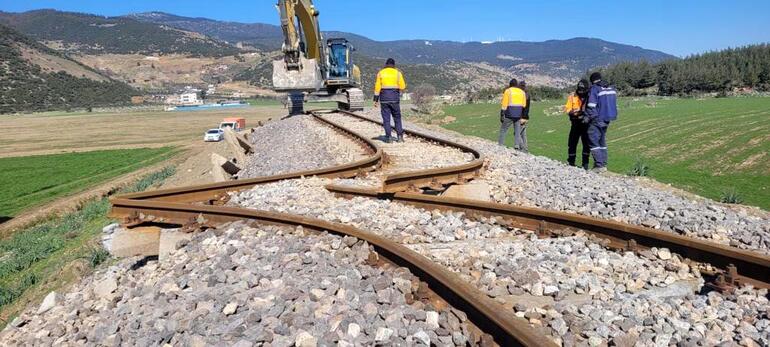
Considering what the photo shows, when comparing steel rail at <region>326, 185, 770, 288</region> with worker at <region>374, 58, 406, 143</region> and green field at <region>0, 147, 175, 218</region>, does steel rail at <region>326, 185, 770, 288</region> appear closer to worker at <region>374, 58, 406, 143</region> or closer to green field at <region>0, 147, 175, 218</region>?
worker at <region>374, 58, 406, 143</region>

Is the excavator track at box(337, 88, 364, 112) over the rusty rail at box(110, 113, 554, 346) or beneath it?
over

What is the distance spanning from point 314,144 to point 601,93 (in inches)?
249

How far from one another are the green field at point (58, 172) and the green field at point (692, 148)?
1833 cm

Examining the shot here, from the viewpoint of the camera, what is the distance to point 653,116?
30781mm

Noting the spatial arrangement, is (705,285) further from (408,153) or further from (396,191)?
(408,153)

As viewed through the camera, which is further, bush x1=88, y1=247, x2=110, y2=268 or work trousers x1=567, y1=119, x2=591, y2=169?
work trousers x1=567, y1=119, x2=591, y2=169

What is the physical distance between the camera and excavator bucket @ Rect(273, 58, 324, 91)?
24.3 m

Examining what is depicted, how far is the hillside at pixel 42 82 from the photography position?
108688 mm

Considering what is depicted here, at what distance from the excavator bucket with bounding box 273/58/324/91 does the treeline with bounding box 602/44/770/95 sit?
5425 cm

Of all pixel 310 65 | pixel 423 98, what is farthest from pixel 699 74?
pixel 310 65

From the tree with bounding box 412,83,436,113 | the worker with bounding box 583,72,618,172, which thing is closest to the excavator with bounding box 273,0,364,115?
the worker with bounding box 583,72,618,172

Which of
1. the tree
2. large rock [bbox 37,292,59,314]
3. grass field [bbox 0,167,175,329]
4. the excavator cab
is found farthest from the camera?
the tree

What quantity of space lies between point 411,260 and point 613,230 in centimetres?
194

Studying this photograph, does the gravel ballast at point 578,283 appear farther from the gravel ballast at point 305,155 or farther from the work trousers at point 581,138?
the work trousers at point 581,138
